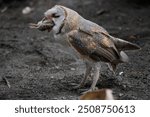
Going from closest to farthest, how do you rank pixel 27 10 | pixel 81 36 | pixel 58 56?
pixel 81 36 → pixel 58 56 → pixel 27 10

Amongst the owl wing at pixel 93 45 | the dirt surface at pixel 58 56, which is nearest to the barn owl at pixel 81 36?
the owl wing at pixel 93 45

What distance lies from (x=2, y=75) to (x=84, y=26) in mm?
1885

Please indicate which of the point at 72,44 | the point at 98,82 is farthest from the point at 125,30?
the point at 72,44

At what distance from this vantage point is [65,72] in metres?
8.03

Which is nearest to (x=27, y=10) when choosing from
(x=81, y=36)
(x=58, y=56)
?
(x=58, y=56)

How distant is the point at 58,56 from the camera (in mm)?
8930

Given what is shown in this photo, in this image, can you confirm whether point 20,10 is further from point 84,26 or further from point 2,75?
point 84,26

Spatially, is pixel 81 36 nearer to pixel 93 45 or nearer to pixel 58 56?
pixel 93 45

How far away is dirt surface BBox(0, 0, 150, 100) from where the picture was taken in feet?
23.4

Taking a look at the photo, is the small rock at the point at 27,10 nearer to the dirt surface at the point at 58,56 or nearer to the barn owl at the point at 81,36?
the dirt surface at the point at 58,56

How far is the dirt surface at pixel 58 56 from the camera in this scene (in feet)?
23.4

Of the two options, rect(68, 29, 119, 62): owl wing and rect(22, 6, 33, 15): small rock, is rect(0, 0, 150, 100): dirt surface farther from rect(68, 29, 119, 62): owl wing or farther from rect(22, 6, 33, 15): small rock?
rect(68, 29, 119, 62): owl wing

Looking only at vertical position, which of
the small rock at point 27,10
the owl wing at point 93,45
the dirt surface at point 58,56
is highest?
the owl wing at point 93,45

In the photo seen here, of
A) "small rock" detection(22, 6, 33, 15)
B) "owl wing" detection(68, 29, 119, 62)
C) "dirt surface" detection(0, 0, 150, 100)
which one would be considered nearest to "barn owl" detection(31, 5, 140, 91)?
"owl wing" detection(68, 29, 119, 62)
